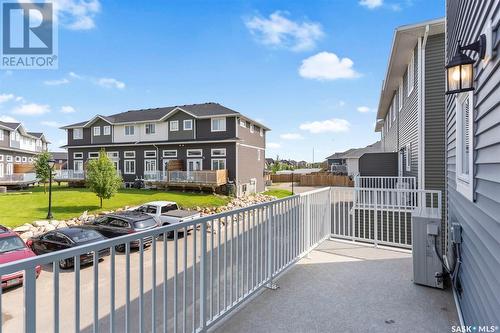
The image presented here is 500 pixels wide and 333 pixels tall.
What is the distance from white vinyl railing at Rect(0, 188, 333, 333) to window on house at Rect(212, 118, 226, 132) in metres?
17.1

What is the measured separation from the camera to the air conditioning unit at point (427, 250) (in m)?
3.69

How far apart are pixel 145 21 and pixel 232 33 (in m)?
3.73

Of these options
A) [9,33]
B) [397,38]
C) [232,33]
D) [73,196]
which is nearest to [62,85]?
[73,196]

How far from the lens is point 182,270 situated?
135 inches

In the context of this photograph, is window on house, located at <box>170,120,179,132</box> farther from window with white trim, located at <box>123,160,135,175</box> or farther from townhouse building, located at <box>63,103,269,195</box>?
window with white trim, located at <box>123,160,135,175</box>

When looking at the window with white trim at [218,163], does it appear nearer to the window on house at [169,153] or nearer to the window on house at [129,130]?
the window on house at [169,153]

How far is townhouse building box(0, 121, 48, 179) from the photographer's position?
27188 mm

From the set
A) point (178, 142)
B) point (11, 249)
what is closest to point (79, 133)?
point (178, 142)

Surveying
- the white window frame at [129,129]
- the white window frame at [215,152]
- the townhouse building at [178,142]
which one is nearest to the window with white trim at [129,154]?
the townhouse building at [178,142]

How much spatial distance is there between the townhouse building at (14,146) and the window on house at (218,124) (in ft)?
61.4

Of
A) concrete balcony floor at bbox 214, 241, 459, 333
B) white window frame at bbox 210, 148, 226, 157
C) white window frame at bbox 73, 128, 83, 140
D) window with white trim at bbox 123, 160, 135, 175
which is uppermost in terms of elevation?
white window frame at bbox 73, 128, 83, 140

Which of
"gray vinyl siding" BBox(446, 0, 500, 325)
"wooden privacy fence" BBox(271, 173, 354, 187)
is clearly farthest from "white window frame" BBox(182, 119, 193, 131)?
"gray vinyl siding" BBox(446, 0, 500, 325)

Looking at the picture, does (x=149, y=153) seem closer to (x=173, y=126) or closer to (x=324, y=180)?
(x=173, y=126)

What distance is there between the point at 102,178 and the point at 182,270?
45.2ft
